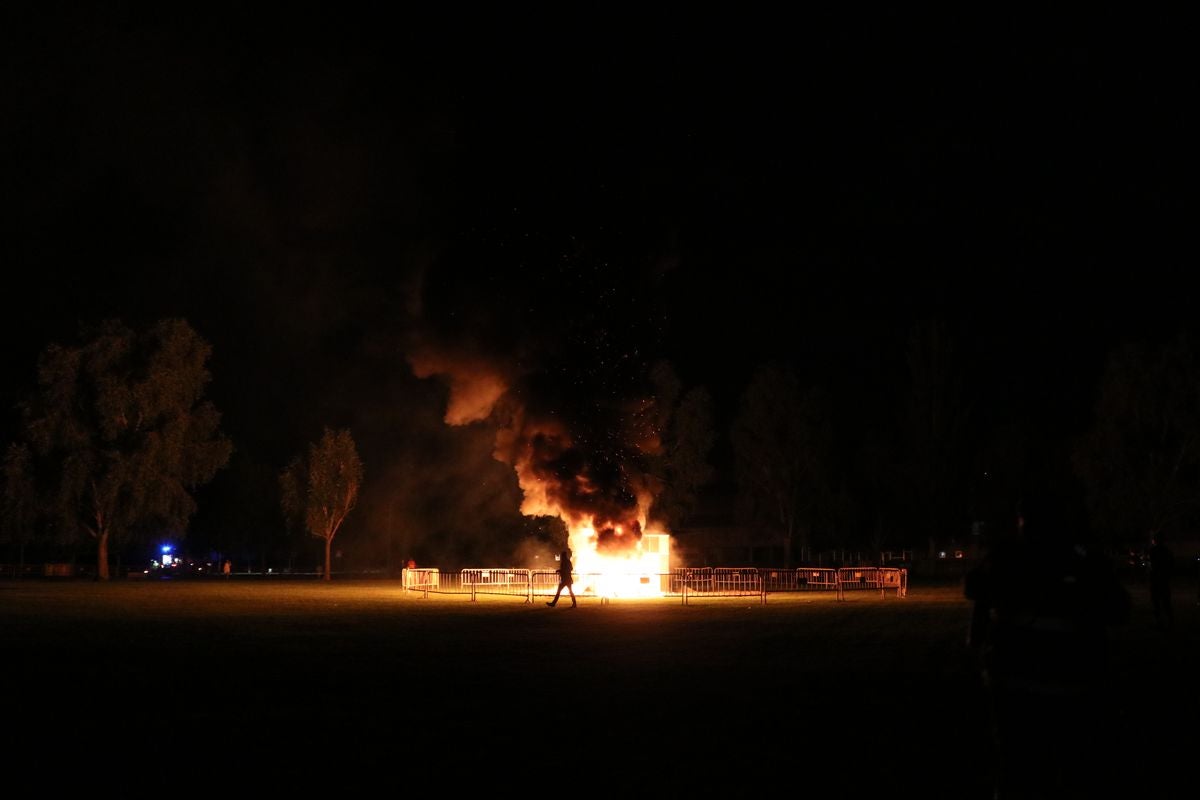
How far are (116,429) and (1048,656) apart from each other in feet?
216

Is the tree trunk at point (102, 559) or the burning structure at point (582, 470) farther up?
the burning structure at point (582, 470)

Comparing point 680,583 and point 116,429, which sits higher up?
point 116,429

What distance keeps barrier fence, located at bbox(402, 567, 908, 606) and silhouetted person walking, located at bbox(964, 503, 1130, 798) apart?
1172 inches

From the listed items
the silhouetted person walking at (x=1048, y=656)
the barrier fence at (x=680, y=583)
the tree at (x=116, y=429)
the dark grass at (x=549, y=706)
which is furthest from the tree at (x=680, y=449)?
the silhouetted person walking at (x=1048, y=656)

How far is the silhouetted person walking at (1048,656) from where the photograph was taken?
6.48m

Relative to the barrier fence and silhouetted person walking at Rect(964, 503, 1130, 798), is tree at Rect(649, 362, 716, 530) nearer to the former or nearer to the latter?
the barrier fence

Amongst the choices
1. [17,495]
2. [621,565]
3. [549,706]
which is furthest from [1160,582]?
[17,495]

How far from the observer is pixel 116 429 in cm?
6569

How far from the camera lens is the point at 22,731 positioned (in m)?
11.6

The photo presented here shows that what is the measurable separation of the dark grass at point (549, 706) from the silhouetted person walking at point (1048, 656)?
0.22 meters

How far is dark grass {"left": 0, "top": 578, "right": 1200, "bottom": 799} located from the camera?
9.58 meters

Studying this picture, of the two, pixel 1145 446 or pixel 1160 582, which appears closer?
pixel 1160 582

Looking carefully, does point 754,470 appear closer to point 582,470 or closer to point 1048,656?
point 582,470

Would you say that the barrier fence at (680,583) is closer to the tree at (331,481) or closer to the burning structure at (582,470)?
the burning structure at (582,470)
